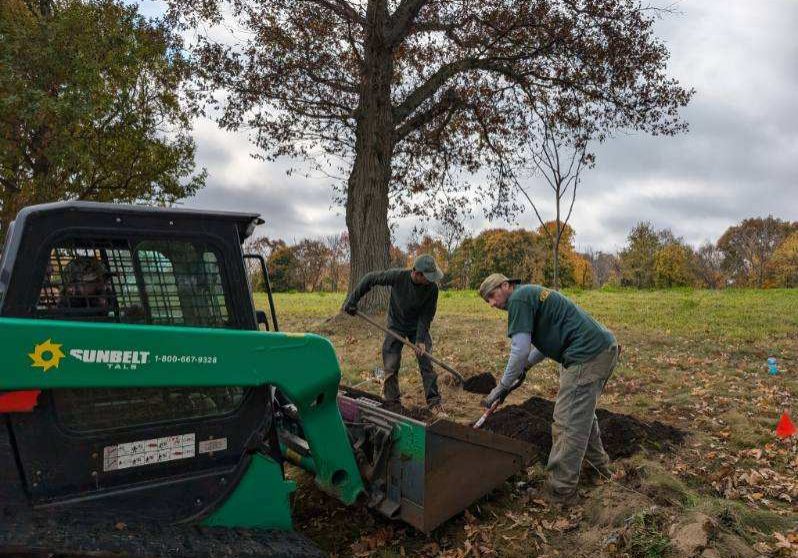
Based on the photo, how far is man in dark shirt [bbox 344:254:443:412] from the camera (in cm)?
787

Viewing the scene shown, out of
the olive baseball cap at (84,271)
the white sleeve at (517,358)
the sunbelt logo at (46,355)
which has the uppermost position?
the olive baseball cap at (84,271)

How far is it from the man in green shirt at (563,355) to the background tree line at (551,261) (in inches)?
1461

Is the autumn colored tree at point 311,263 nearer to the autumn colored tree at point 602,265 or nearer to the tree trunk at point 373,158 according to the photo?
the autumn colored tree at point 602,265

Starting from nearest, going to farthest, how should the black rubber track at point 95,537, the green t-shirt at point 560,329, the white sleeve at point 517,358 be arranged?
the black rubber track at point 95,537 → the white sleeve at point 517,358 → the green t-shirt at point 560,329

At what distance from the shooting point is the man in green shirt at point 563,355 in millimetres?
5219

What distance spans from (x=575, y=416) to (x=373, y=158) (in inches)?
417

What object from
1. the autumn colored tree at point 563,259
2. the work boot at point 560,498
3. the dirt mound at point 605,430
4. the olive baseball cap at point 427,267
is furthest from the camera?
the autumn colored tree at point 563,259

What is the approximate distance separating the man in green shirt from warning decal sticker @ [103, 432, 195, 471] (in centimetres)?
255

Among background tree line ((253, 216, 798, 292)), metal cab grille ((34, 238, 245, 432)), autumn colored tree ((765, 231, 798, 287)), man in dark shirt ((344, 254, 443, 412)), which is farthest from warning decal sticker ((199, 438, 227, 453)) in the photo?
autumn colored tree ((765, 231, 798, 287))

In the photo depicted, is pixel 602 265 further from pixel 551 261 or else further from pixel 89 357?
pixel 89 357

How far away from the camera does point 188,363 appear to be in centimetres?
347

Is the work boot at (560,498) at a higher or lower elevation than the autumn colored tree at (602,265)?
lower

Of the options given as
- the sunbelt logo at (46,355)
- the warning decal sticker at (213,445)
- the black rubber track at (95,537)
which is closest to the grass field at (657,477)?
the black rubber track at (95,537)

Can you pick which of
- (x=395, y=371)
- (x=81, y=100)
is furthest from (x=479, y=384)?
(x=81, y=100)
